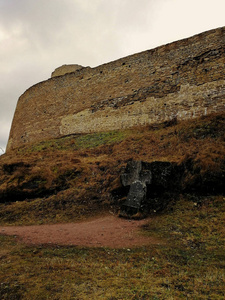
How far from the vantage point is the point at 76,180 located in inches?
345

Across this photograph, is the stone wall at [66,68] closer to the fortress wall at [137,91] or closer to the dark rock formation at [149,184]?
the fortress wall at [137,91]

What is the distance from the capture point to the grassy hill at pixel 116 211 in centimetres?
289

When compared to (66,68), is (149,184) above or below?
below

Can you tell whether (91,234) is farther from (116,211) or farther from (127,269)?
(127,269)

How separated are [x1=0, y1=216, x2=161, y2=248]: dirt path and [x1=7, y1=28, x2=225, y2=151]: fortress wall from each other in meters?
8.23

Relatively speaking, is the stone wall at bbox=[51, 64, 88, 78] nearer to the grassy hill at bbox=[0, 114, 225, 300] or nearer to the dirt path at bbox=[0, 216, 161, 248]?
the grassy hill at bbox=[0, 114, 225, 300]

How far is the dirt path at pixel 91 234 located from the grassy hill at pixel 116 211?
33cm

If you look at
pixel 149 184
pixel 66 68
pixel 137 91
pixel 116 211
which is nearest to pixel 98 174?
pixel 116 211

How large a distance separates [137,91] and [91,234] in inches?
429

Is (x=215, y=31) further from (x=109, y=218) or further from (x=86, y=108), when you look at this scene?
(x=109, y=218)

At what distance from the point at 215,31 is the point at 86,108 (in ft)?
30.6

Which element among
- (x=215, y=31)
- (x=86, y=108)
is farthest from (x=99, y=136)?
(x=215, y=31)

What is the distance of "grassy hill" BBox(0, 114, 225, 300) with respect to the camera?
2891mm

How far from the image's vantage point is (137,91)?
14328 mm
